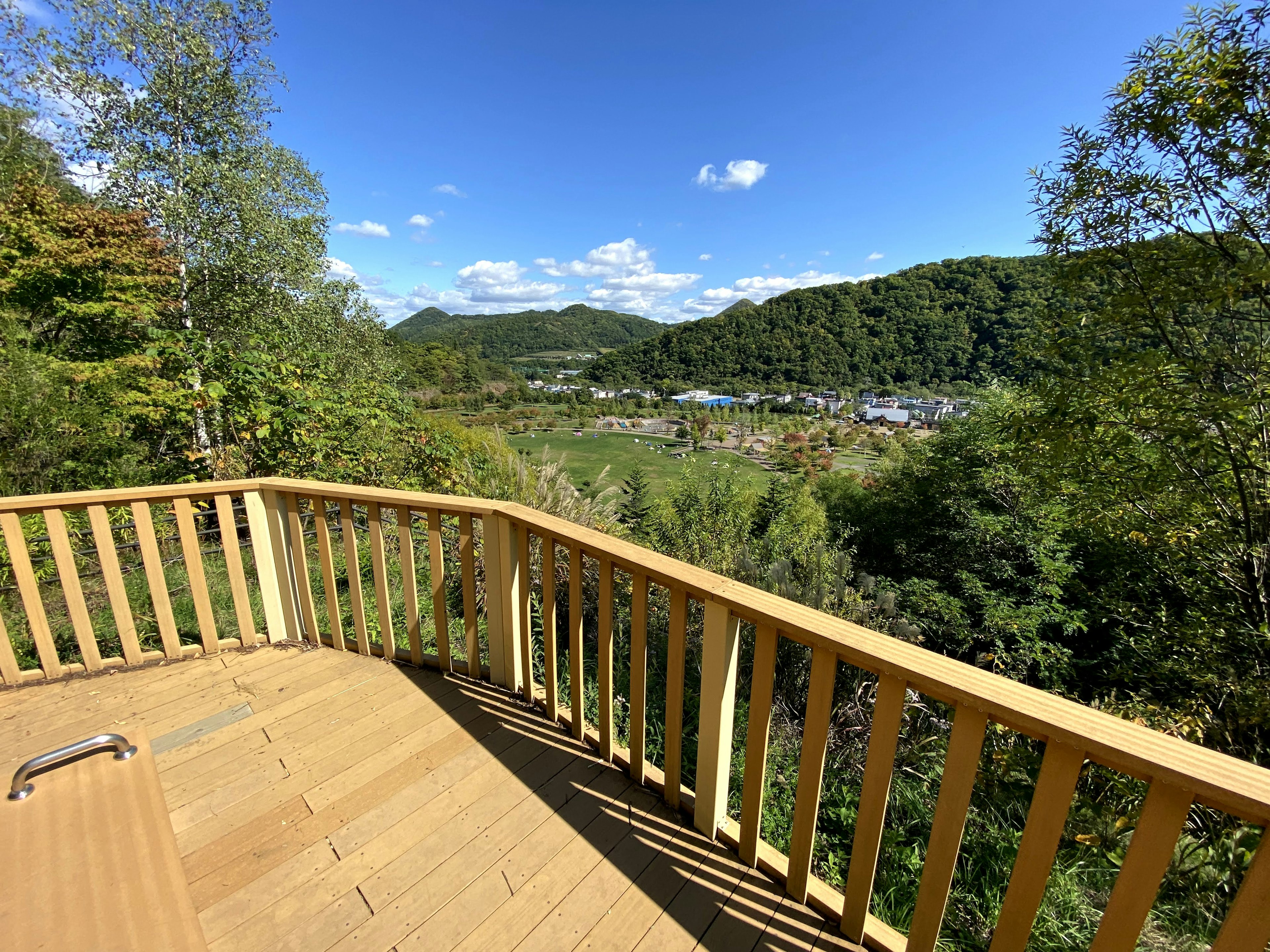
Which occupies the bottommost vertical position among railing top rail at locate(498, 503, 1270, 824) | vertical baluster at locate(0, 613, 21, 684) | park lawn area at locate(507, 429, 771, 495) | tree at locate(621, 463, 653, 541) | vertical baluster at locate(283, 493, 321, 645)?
park lawn area at locate(507, 429, 771, 495)

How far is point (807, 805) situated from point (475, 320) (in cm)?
8232

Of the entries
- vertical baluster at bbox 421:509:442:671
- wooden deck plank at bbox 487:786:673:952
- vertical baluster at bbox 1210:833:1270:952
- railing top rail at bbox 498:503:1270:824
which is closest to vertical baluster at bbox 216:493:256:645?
vertical baluster at bbox 421:509:442:671

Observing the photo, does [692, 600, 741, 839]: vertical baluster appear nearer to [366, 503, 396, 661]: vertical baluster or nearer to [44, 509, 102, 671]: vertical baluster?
[366, 503, 396, 661]: vertical baluster

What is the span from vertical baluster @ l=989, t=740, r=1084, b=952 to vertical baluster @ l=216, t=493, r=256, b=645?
2.96 m

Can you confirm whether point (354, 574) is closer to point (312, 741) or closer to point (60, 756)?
point (312, 741)

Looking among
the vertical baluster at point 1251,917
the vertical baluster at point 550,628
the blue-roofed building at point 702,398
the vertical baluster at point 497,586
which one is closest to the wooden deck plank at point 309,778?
the vertical baluster at point 497,586

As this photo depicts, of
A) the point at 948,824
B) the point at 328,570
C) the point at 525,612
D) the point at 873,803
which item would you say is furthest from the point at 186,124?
the point at 948,824

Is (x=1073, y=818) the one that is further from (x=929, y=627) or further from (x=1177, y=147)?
(x=929, y=627)

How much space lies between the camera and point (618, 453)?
30500mm

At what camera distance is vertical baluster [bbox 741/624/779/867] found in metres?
1.35

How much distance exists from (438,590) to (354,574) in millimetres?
541

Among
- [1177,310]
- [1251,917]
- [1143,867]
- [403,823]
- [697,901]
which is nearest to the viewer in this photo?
[1251,917]

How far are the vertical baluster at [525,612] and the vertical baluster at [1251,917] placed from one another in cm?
185

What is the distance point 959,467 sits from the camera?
1035cm
